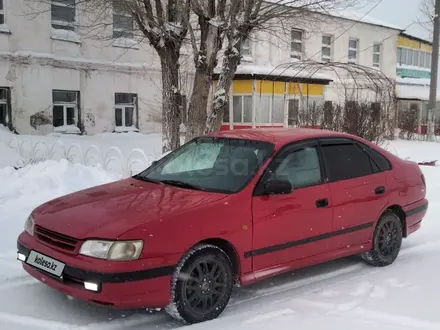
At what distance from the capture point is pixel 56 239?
12.7 ft

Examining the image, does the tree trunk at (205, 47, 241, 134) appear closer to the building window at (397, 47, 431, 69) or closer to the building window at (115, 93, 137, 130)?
the building window at (115, 93, 137, 130)

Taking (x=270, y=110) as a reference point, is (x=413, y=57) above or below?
above

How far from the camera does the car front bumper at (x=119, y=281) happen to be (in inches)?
140

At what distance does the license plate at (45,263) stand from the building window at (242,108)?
740 inches

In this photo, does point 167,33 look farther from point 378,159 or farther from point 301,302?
point 301,302

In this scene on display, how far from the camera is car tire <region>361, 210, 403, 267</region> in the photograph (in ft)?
17.7

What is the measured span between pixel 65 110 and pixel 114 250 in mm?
16340

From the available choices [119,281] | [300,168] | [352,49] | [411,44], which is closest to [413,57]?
[411,44]

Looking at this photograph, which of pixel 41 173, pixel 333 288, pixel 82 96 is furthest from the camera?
pixel 82 96

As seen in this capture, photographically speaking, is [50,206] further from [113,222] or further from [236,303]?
[236,303]

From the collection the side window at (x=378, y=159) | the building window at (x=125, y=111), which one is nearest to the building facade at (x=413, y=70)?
the building window at (x=125, y=111)

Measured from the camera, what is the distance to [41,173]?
26.2 feet

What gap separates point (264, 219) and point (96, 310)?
1619 mm

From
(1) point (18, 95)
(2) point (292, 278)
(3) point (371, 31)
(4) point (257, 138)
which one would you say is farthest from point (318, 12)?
(3) point (371, 31)
